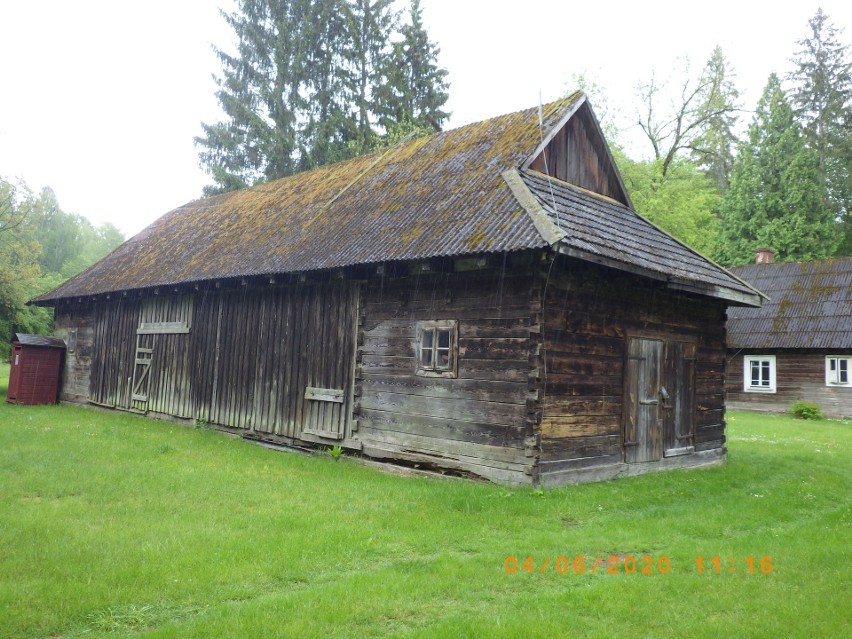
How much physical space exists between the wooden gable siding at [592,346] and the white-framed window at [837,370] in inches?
576

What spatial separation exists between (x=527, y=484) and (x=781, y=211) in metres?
32.3

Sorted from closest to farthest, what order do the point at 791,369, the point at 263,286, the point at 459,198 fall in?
the point at 459,198 < the point at 263,286 < the point at 791,369

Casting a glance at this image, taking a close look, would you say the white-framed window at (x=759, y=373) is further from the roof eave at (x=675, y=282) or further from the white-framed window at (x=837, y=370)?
the roof eave at (x=675, y=282)

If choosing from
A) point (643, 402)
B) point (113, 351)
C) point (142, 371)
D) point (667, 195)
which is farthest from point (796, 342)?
point (113, 351)

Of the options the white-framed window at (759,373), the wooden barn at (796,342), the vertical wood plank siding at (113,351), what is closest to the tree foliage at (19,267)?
the vertical wood plank siding at (113,351)

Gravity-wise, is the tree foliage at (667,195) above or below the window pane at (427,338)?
above

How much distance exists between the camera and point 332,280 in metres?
12.3

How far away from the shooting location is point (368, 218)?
41.9ft

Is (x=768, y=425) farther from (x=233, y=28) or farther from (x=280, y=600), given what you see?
(x=233, y=28)

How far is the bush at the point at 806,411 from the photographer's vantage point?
23.5 metres

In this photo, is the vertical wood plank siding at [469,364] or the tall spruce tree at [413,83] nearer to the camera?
the vertical wood plank siding at [469,364]

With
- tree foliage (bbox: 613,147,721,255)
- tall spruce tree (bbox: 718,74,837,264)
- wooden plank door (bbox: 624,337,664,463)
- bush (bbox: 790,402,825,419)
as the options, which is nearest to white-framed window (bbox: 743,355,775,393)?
bush (bbox: 790,402,825,419)

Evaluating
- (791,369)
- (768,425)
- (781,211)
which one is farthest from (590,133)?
(781,211)
